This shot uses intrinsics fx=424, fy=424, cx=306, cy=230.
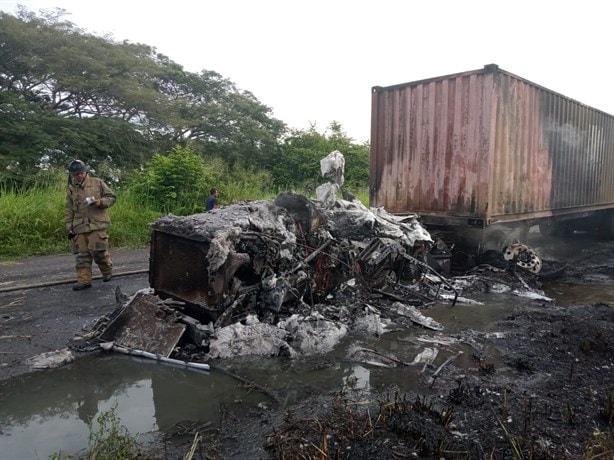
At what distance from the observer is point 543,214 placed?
25.2 feet

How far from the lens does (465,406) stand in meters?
2.66

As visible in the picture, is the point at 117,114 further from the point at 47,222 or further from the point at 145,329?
the point at 145,329

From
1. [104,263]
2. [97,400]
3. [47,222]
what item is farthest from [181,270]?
[47,222]

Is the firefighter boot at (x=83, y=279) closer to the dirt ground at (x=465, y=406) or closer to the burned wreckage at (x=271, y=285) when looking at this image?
the dirt ground at (x=465, y=406)

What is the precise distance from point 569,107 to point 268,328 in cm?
778

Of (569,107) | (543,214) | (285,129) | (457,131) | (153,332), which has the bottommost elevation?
(153,332)

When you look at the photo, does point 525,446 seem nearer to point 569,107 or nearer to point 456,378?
point 456,378

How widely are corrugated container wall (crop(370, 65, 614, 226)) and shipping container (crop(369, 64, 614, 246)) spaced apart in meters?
0.01

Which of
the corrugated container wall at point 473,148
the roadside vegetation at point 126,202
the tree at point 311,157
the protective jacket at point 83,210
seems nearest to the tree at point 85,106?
the tree at point 311,157

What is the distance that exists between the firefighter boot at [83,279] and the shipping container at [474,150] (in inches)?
191

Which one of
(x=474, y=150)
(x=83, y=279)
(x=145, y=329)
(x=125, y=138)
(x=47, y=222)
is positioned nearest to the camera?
(x=145, y=329)

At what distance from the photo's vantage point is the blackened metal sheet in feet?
11.3

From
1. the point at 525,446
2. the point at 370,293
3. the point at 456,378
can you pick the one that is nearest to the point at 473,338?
→ the point at 456,378

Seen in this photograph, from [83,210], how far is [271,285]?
9.55 ft
